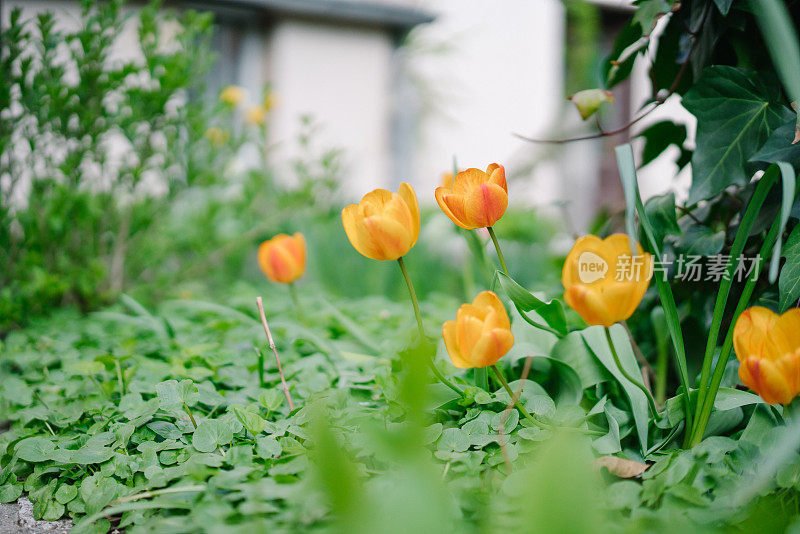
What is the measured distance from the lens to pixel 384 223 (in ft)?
2.59

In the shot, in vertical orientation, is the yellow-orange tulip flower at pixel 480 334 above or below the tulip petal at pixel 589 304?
below

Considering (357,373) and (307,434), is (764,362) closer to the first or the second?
(307,434)

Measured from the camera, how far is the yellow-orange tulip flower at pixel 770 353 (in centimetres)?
66

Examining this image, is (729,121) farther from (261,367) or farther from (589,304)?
(261,367)

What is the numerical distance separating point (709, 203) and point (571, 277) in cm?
61

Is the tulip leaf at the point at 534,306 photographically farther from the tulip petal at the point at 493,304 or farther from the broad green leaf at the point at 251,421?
the broad green leaf at the point at 251,421

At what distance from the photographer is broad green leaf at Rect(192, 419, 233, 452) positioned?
2.70 ft

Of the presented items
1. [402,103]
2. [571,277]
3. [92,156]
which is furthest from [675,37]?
[402,103]

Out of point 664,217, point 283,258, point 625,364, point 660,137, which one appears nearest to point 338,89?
point 283,258

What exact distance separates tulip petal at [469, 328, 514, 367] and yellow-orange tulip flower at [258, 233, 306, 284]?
69cm

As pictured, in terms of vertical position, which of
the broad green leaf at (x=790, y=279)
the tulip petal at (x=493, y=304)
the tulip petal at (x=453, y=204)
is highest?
the tulip petal at (x=453, y=204)

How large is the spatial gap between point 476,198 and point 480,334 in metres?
0.21

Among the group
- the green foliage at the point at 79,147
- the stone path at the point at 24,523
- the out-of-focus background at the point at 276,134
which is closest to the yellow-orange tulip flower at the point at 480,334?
the out-of-focus background at the point at 276,134

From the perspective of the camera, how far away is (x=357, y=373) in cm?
114
